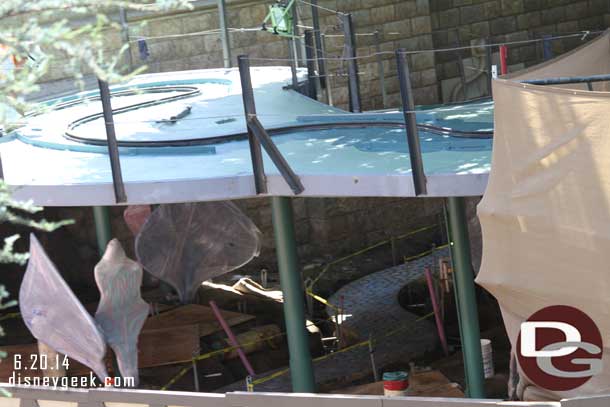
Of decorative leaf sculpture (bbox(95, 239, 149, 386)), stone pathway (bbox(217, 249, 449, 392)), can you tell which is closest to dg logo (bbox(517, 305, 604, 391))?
stone pathway (bbox(217, 249, 449, 392))

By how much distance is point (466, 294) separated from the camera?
8.98 m

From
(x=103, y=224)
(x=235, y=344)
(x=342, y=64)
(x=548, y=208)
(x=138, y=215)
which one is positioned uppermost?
(x=342, y=64)

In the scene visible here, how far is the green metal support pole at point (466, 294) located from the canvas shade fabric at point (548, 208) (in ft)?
3.45

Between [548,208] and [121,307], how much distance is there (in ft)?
13.0

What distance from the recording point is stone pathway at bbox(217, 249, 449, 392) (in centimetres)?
1087

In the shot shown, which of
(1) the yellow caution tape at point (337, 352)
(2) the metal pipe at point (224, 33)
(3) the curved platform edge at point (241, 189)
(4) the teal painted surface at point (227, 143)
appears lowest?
(1) the yellow caution tape at point (337, 352)

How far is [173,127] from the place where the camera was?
38.4ft

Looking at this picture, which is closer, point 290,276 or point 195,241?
point 290,276

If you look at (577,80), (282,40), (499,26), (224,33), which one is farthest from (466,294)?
(499,26)

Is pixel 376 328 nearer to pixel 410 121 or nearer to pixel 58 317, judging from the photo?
pixel 58 317

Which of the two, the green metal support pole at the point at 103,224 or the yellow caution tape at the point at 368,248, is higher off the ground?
the green metal support pole at the point at 103,224

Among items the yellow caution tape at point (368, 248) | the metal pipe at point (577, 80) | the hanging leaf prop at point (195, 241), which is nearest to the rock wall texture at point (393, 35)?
the yellow caution tape at point (368, 248)

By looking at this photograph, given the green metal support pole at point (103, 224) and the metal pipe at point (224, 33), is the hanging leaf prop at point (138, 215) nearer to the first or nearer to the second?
the green metal support pole at point (103, 224)

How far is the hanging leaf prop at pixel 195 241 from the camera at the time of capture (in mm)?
11516
